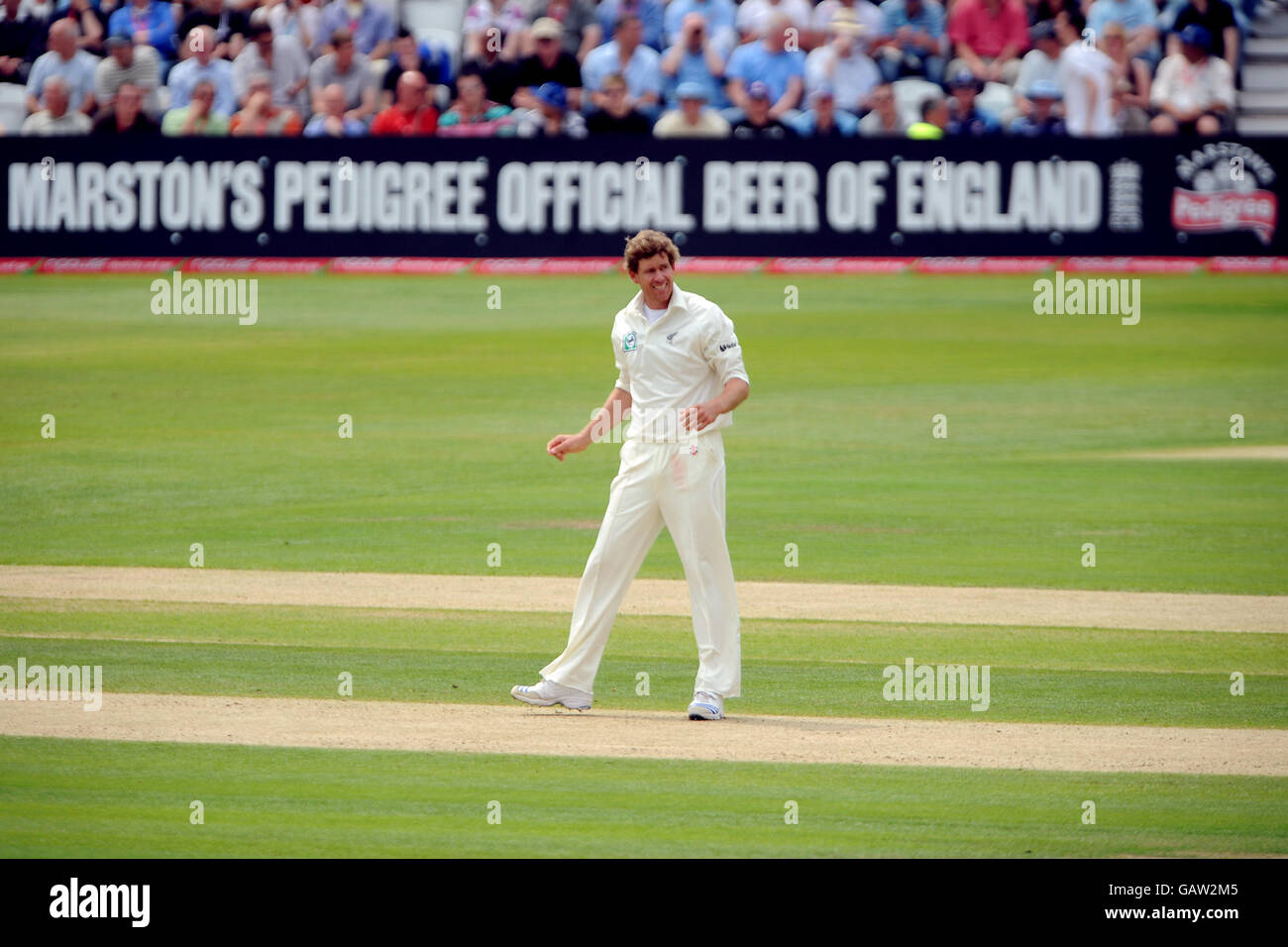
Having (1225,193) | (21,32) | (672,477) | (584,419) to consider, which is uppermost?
(21,32)

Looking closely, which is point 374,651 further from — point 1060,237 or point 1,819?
point 1060,237

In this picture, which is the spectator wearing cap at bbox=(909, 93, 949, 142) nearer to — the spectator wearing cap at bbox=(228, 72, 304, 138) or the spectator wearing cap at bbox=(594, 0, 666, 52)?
the spectator wearing cap at bbox=(594, 0, 666, 52)

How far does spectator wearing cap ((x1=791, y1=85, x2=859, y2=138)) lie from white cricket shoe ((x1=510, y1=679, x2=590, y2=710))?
1790 cm

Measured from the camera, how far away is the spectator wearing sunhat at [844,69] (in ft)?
96.0

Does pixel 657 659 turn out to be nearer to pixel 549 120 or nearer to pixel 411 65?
pixel 549 120

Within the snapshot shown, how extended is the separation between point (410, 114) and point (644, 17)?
14.1 feet

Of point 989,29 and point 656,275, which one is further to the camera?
point 989,29

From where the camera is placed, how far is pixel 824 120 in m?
27.9

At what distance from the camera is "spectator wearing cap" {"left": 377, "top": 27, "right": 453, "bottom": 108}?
98.2 ft

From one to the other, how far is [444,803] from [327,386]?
50.4 ft

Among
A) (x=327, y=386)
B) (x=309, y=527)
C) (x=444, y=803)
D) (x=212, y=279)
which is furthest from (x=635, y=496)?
(x=212, y=279)

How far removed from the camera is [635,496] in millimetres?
10344

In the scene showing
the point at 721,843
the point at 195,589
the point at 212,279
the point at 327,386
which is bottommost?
the point at 721,843

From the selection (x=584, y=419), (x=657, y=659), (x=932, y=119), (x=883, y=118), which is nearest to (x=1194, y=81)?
(x=932, y=119)
